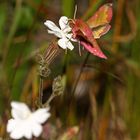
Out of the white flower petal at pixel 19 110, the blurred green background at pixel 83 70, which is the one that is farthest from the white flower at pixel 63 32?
the blurred green background at pixel 83 70

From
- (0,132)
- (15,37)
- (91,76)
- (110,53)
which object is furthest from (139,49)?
(0,132)

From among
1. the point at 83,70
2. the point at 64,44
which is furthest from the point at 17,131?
the point at 83,70

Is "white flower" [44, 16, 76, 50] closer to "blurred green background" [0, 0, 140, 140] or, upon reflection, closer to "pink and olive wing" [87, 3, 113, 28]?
"pink and olive wing" [87, 3, 113, 28]

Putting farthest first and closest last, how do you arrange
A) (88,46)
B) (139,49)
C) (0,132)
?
(139,49), (0,132), (88,46)

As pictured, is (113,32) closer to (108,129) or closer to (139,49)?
(139,49)

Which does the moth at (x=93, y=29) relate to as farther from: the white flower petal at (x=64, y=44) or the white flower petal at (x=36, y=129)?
the white flower petal at (x=36, y=129)

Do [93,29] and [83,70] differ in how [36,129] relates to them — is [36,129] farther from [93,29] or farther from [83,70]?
[83,70]

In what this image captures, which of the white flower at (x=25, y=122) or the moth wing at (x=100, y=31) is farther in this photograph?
the moth wing at (x=100, y=31)
